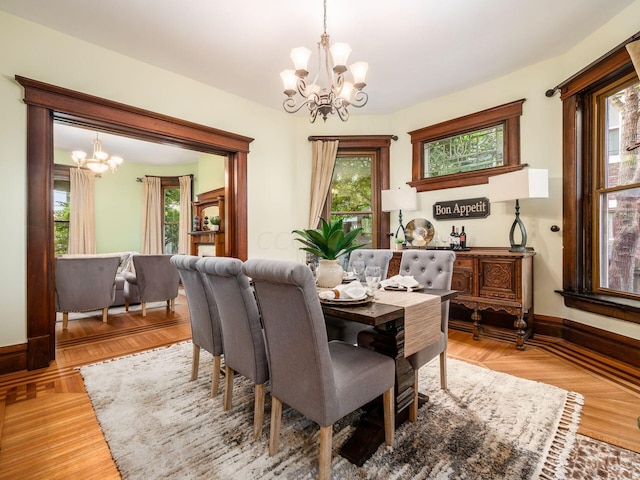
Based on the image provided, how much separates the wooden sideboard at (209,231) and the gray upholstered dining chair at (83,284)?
176 centimetres

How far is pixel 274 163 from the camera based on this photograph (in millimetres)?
4465

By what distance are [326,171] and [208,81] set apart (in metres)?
1.90

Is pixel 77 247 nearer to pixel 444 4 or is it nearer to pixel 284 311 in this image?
pixel 284 311

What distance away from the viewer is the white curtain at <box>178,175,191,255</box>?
7.09 metres

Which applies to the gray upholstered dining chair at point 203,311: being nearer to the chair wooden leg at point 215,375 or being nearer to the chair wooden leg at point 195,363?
the chair wooden leg at point 215,375

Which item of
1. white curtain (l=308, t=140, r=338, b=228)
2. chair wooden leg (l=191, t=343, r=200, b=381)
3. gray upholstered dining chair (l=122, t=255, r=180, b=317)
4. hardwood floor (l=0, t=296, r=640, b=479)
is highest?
white curtain (l=308, t=140, r=338, b=228)

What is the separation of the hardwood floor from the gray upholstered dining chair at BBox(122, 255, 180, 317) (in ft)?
2.26

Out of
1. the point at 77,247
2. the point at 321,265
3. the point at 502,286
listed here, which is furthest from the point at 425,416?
the point at 77,247

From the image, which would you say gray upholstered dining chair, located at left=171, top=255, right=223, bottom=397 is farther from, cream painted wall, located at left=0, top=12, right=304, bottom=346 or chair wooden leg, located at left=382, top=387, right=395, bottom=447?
cream painted wall, located at left=0, top=12, right=304, bottom=346

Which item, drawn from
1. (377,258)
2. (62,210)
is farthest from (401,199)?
(62,210)

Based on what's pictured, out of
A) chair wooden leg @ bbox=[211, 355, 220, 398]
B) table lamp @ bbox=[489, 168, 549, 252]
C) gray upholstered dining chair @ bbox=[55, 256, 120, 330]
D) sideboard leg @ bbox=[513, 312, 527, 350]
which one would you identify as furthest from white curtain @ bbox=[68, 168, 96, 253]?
sideboard leg @ bbox=[513, 312, 527, 350]

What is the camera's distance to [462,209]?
3.88m

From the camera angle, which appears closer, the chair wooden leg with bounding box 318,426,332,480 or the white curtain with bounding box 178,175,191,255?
the chair wooden leg with bounding box 318,426,332,480

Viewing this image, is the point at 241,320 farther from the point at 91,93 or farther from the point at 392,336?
the point at 91,93
